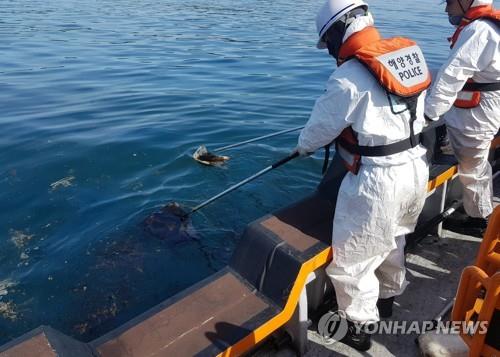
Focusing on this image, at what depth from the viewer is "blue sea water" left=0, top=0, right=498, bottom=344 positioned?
5.05 meters

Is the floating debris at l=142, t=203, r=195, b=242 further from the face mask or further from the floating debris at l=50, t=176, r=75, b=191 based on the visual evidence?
the face mask

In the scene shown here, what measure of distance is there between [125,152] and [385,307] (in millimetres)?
6020

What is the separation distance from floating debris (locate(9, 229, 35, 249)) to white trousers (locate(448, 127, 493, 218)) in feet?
17.3

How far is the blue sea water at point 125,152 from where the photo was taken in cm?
505

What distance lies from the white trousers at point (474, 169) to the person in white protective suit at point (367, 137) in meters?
1.33

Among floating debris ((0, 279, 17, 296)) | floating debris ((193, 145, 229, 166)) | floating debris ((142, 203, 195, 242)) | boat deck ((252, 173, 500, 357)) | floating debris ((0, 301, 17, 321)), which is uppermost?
boat deck ((252, 173, 500, 357))

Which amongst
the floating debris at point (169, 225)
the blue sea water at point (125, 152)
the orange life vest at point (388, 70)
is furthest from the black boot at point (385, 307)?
the floating debris at point (169, 225)

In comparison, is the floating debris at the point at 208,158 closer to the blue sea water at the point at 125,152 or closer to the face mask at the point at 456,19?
the blue sea water at the point at 125,152

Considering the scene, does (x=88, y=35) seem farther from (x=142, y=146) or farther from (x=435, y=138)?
(x=435, y=138)

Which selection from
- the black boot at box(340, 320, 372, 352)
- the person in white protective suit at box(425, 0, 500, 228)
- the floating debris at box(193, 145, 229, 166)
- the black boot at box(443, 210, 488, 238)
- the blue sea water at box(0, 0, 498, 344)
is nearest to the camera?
the black boot at box(340, 320, 372, 352)

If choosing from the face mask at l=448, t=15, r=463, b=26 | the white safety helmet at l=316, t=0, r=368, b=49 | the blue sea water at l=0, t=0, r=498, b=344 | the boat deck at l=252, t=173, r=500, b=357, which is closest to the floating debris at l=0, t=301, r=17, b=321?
the blue sea water at l=0, t=0, r=498, b=344

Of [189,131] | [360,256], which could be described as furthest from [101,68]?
[360,256]

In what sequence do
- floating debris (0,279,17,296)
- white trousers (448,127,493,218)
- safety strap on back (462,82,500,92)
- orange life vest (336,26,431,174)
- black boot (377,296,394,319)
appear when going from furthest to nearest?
floating debris (0,279,17,296) → white trousers (448,127,493,218) → safety strap on back (462,82,500,92) → black boot (377,296,394,319) → orange life vest (336,26,431,174)

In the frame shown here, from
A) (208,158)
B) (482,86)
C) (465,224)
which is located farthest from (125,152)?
(482,86)
